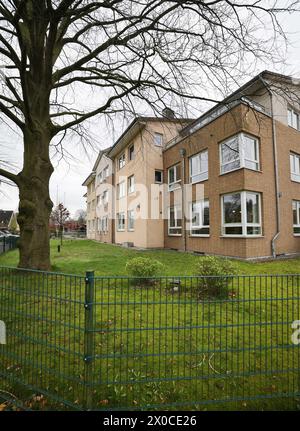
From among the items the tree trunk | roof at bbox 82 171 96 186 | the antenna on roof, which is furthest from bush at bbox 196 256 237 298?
roof at bbox 82 171 96 186

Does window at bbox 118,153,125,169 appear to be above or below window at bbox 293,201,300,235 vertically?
above

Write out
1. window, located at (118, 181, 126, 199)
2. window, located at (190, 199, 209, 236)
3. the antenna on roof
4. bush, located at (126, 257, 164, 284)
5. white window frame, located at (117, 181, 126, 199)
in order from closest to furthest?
bush, located at (126, 257, 164, 284)
the antenna on roof
window, located at (190, 199, 209, 236)
white window frame, located at (117, 181, 126, 199)
window, located at (118, 181, 126, 199)

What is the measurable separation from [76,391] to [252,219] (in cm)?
1055

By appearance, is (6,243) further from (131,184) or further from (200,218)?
(200,218)

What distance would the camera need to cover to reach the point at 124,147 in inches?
901

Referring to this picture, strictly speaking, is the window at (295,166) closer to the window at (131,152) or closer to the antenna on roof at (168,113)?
the antenna on roof at (168,113)

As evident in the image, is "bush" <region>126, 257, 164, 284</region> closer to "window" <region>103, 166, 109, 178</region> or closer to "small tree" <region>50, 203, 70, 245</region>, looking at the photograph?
"small tree" <region>50, 203, 70, 245</region>

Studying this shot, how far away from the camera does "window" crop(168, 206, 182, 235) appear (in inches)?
666

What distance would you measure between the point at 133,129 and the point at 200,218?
904 centimetres

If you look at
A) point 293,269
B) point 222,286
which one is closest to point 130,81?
point 222,286

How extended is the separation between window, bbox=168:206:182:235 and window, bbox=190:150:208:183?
257 centimetres

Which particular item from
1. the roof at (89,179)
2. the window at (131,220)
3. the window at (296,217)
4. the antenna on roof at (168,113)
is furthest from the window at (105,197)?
the antenna on roof at (168,113)

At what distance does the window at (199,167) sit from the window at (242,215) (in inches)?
102
